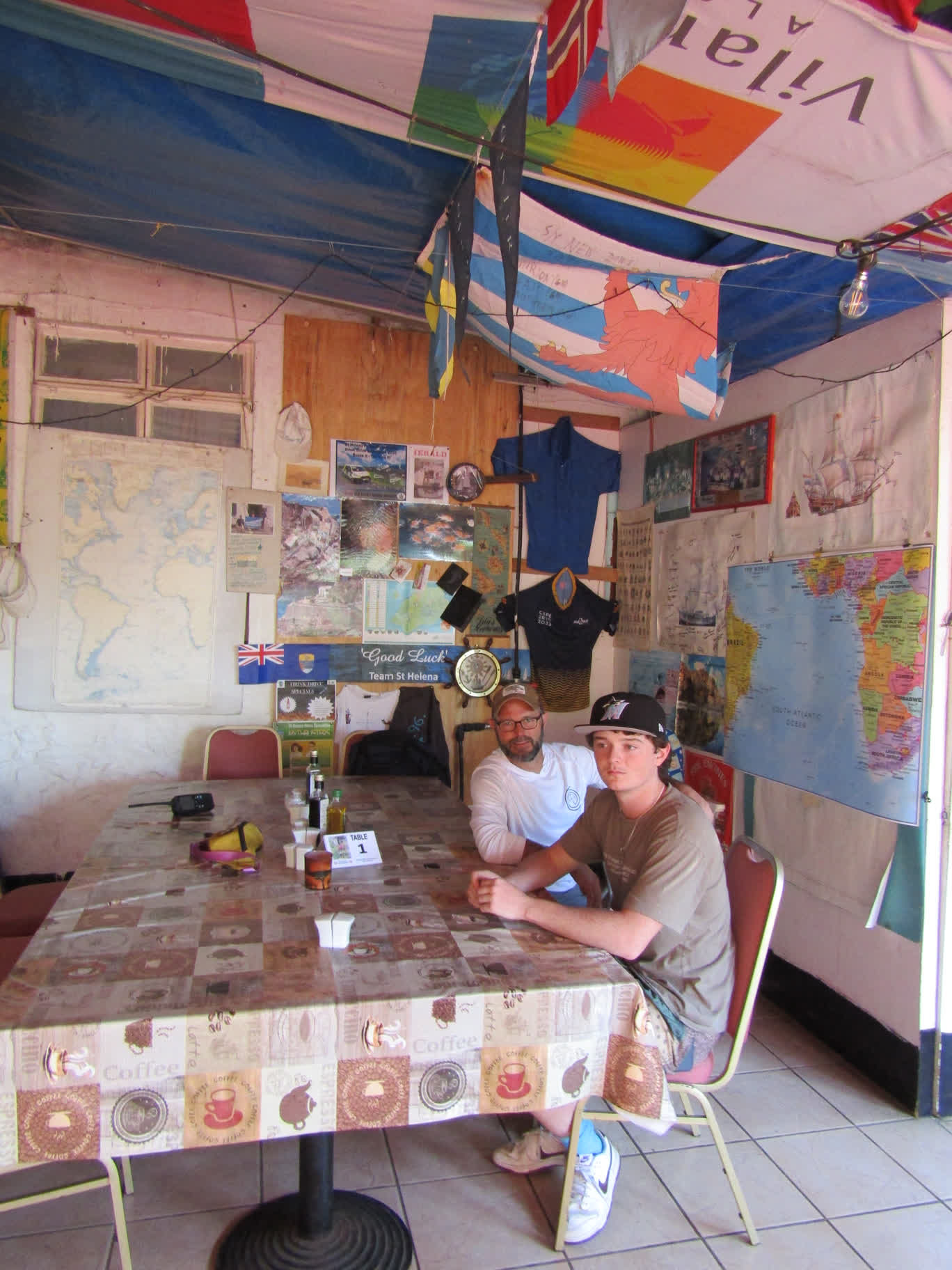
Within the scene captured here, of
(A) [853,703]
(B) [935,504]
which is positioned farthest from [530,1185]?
(B) [935,504]

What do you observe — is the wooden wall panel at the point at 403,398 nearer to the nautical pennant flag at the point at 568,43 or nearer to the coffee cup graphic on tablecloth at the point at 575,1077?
the nautical pennant flag at the point at 568,43

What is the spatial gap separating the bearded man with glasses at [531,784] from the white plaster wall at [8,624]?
185cm

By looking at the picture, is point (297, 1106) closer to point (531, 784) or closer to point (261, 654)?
point (531, 784)

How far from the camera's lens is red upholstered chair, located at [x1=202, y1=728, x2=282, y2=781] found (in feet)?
12.8

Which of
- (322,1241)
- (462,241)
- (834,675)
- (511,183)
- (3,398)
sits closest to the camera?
(511,183)

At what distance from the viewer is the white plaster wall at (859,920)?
8.71 ft

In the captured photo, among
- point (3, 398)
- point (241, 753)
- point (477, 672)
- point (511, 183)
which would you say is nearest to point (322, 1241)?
point (241, 753)

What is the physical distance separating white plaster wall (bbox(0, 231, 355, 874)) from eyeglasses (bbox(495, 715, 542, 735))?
6.07ft

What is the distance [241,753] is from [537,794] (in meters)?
1.72

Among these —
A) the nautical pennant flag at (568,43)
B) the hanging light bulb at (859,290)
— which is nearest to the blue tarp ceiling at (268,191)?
the hanging light bulb at (859,290)

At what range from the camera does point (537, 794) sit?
288 centimetres

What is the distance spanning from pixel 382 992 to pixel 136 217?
3.11 m

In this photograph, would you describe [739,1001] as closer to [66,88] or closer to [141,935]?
[141,935]

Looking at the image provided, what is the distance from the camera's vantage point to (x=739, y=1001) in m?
1.96
